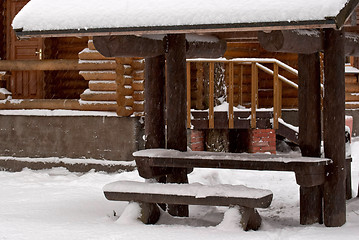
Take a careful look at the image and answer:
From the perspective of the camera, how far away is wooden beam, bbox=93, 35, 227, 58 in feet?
25.1

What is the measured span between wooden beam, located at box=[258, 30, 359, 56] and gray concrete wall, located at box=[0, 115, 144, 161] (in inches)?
192

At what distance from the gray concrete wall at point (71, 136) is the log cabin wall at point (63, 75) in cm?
181

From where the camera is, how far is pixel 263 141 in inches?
531

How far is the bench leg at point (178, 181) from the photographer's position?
803 cm

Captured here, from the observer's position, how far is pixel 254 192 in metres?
6.84

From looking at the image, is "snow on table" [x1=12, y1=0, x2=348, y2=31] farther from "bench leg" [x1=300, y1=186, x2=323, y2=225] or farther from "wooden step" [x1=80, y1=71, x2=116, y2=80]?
"wooden step" [x1=80, y1=71, x2=116, y2=80]

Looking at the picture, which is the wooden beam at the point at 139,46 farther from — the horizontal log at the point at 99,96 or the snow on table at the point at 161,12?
the horizontal log at the point at 99,96

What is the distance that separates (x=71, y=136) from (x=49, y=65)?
1.36m

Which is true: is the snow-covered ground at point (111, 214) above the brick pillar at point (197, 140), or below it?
below

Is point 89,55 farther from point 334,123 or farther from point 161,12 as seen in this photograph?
point 334,123

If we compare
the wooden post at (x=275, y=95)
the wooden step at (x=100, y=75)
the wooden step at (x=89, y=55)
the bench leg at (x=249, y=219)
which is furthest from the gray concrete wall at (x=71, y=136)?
the bench leg at (x=249, y=219)

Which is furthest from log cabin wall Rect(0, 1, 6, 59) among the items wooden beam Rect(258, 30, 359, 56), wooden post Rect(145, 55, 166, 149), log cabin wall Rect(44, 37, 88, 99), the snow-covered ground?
wooden beam Rect(258, 30, 359, 56)

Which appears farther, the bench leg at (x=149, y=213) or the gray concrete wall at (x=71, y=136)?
the gray concrete wall at (x=71, y=136)

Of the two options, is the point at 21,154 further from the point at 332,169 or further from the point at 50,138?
the point at 332,169
